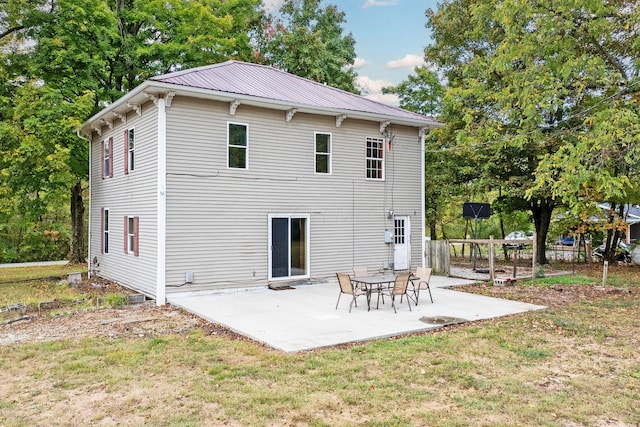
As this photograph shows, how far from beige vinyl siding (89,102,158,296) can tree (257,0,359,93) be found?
37.5ft

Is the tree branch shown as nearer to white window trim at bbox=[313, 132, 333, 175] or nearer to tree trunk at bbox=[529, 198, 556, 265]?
white window trim at bbox=[313, 132, 333, 175]

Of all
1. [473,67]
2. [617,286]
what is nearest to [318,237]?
[473,67]

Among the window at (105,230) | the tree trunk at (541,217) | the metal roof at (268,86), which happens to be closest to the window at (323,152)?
the metal roof at (268,86)

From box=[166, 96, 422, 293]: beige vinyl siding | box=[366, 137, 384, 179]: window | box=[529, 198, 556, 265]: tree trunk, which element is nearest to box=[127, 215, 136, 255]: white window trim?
box=[166, 96, 422, 293]: beige vinyl siding

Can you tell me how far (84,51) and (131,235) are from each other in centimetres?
918

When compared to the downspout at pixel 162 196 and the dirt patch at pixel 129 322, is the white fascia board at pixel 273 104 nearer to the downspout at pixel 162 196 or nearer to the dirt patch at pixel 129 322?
the downspout at pixel 162 196

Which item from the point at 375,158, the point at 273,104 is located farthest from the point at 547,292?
the point at 273,104

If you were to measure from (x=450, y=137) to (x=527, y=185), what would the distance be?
403cm

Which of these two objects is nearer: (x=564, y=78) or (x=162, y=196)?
(x=162, y=196)

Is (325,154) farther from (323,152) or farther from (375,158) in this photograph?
(375,158)

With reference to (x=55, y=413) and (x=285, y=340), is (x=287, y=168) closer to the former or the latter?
(x=285, y=340)

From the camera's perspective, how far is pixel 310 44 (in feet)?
77.6

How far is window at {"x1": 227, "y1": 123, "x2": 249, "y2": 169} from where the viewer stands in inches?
474

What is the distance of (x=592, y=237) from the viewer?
852 inches
